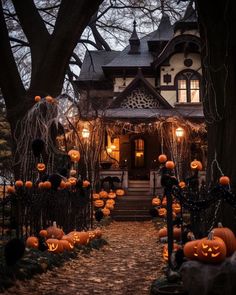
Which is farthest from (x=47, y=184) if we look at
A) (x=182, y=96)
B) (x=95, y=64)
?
(x=95, y=64)

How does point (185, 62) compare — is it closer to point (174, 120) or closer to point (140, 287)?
point (174, 120)

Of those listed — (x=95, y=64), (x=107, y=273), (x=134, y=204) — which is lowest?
(x=107, y=273)

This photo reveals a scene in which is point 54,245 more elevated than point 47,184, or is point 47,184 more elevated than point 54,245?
point 47,184

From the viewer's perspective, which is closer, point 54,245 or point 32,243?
point 32,243

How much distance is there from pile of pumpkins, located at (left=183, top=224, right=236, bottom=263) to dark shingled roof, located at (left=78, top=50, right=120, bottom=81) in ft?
74.2

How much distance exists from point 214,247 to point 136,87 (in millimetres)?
19041

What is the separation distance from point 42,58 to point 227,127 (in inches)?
239

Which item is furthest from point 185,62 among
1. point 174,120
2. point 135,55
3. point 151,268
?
point 151,268

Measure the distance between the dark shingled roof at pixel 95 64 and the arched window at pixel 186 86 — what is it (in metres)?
5.86

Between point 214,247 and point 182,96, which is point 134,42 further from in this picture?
point 214,247

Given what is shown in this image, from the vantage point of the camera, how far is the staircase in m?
18.7

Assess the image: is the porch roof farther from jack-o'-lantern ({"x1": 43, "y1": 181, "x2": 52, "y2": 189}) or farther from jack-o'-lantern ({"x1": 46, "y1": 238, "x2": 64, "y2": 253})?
jack-o'-lantern ({"x1": 46, "y1": 238, "x2": 64, "y2": 253})

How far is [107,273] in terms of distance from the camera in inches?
295

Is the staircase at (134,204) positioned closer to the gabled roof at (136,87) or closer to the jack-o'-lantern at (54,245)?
the gabled roof at (136,87)
